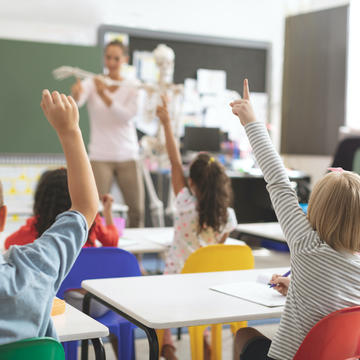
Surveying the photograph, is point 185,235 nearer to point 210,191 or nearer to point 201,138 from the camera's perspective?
point 210,191

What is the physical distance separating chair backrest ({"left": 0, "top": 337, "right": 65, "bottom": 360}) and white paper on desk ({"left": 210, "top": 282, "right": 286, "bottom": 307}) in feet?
2.50

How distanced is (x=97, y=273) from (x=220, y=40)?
4887mm

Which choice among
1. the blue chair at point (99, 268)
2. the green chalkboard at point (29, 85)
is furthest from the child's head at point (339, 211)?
the green chalkboard at point (29, 85)

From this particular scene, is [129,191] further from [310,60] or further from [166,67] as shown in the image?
[310,60]

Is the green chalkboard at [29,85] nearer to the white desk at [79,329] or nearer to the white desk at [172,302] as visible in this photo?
the white desk at [172,302]

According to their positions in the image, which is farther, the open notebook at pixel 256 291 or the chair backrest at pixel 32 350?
the open notebook at pixel 256 291

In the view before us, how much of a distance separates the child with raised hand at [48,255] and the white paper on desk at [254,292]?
2.57 ft

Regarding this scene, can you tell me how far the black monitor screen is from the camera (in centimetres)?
589

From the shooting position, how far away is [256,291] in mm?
1910

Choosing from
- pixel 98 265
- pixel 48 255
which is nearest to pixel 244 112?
pixel 48 255

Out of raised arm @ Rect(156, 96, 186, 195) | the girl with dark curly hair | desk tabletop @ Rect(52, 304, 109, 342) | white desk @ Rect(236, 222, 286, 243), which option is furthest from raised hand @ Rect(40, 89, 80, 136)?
white desk @ Rect(236, 222, 286, 243)

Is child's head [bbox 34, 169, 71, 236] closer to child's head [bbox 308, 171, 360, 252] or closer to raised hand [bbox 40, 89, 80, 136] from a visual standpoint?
child's head [bbox 308, 171, 360, 252]

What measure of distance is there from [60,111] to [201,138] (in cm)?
483

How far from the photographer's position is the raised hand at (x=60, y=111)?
112cm
